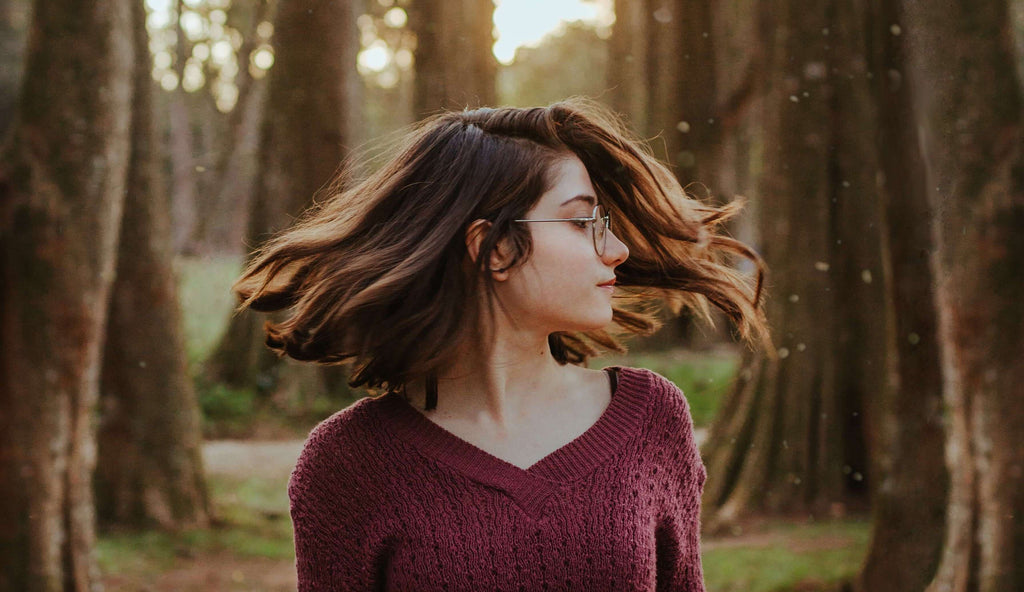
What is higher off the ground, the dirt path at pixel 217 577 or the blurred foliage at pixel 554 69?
the blurred foliage at pixel 554 69

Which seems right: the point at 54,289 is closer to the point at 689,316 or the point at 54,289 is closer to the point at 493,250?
the point at 493,250

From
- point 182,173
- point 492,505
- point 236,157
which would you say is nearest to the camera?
point 492,505

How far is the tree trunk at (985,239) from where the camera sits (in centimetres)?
395

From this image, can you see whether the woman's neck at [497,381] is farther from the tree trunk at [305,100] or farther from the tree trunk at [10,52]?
the tree trunk at [305,100]

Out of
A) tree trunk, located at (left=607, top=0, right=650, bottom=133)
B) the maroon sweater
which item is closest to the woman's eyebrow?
the maroon sweater

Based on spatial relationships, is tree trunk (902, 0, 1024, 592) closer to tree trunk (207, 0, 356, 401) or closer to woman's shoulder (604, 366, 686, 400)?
woman's shoulder (604, 366, 686, 400)

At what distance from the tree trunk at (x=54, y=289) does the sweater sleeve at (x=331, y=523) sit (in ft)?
7.84

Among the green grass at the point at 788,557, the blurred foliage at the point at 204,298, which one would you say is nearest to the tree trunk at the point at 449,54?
the blurred foliage at the point at 204,298

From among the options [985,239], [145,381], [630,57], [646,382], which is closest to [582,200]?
[646,382]

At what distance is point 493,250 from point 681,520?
77 centimetres

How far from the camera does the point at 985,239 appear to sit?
3988 millimetres

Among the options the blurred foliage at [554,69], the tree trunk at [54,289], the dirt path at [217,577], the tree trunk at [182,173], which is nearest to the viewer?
the tree trunk at [54,289]

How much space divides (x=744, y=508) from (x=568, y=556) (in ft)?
16.6

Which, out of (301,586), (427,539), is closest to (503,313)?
(427,539)
